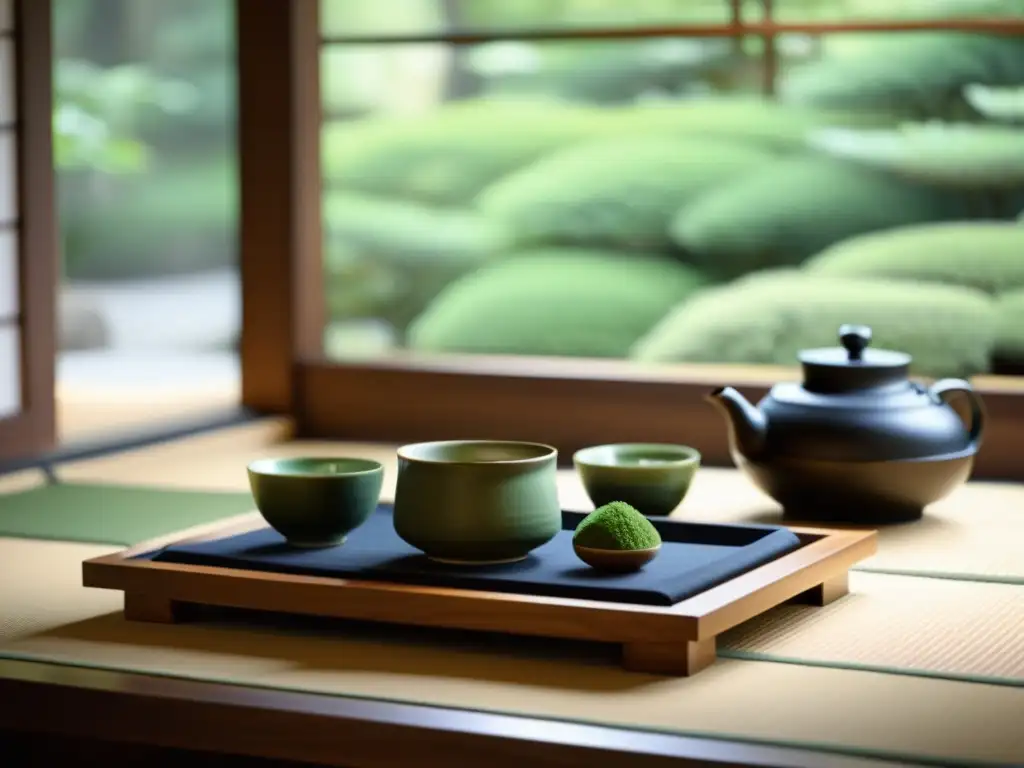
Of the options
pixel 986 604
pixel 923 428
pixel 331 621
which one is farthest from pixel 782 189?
pixel 331 621

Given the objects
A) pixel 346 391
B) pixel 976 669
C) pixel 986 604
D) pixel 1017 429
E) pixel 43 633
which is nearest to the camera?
pixel 976 669

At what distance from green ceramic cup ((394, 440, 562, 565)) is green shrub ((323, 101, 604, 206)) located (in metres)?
2.77

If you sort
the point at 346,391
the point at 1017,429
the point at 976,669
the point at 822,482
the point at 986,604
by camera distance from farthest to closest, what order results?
the point at 346,391 → the point at 1017,429 → the point at 822,482 → the point at 986,604 → the point at 976,669

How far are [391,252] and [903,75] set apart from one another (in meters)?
1.46

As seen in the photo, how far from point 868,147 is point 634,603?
280 centimetres

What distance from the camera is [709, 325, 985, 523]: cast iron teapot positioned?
332 centimetres

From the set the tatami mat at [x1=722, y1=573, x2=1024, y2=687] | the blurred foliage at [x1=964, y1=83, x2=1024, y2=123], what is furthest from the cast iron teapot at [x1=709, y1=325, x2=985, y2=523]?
the blurred foliage at [x1=964, y1=83, x2=1024, y2=123]

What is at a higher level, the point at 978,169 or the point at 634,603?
the point at 978,169

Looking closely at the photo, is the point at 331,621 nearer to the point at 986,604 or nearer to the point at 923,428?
the point at 986,604

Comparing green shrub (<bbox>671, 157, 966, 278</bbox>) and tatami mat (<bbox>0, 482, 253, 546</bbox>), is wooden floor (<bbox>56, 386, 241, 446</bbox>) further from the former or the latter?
green shrub (<bbox>671, 157, 966, 278</bbox>)

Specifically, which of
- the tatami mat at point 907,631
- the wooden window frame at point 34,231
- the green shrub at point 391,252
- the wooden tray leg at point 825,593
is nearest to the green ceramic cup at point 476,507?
the tatami mat at point 907,631

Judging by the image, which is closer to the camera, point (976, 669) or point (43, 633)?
point (976, 669)

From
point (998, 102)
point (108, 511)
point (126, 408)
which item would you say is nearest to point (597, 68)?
point (998, 102)

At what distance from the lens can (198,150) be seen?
291 inches
